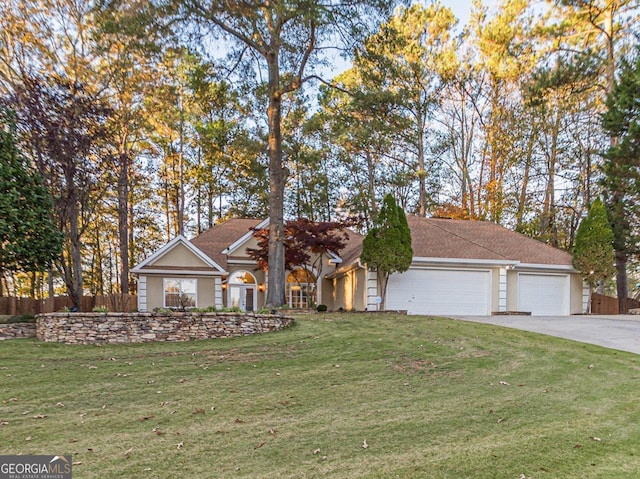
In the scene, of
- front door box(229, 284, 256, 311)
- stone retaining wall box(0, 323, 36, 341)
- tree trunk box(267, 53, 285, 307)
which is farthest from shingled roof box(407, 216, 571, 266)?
stone retaining wall box(0, 323, 36, 341)

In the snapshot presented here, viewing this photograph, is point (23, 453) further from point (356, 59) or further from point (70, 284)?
point (356, 59)

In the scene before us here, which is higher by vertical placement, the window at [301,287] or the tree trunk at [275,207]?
the tree trunk at [275,207]

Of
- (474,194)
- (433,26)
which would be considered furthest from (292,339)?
(433,26)

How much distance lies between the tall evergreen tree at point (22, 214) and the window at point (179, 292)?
208 inches

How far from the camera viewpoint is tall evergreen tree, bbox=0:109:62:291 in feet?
38.2

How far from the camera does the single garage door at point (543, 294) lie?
16594mm

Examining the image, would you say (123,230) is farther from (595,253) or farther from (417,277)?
(595,253)

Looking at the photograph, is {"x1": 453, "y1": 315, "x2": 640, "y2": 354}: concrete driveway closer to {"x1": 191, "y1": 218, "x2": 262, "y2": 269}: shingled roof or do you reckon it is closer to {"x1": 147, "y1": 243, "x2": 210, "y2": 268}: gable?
{"x1": 147, "y1": 243, "x2": 210, "y2": 268}: gable

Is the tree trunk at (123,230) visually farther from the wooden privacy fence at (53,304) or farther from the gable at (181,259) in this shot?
the wooden privacy fence at (53,304)

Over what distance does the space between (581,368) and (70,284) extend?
554 inches

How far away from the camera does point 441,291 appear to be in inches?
621

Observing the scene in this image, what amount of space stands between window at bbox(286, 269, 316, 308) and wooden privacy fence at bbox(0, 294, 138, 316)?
22.0ft

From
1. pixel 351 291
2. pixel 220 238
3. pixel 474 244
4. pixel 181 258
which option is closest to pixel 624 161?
pixel 474 244

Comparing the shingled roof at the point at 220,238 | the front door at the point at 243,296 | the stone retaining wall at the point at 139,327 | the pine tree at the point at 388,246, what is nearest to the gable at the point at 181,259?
the shingled roof at the point at 220,238
